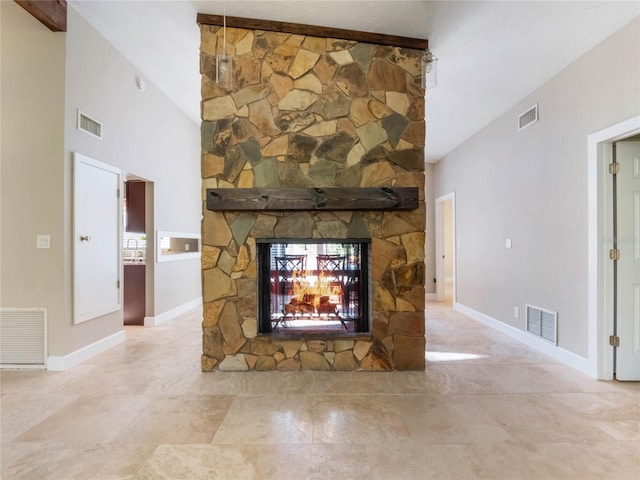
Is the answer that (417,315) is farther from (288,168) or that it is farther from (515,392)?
(288,168)

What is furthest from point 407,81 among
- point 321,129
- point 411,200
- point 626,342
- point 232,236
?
point 626,342

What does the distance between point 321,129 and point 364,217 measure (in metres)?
0.84

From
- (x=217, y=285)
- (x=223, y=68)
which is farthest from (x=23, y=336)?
(x=223, y=68)

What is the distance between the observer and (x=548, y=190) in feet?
11.7

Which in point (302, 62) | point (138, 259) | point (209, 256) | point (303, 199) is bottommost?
point (138, 259)

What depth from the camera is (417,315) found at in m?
3.06

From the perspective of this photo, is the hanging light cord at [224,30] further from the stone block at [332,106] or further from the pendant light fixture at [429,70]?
Answer: the pendant light fixture at [429,70]

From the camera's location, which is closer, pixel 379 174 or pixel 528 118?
pixel 379 174

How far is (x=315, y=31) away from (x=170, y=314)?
4.18 meters

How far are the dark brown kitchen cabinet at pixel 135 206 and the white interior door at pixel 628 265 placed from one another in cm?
→ 524

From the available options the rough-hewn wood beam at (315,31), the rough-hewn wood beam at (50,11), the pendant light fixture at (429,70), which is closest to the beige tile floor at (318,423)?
the pendant light fixture at (429,70)

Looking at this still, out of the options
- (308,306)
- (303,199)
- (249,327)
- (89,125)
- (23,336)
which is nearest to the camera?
(303,199)

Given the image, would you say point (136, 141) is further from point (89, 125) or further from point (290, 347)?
point (290, 347)

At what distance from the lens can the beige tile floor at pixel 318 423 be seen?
1.76m
